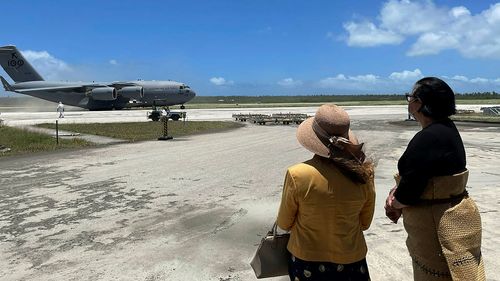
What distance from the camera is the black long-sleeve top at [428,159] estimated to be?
106 inches

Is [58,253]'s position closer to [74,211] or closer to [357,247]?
[74,211]

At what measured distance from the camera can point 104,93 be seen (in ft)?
167

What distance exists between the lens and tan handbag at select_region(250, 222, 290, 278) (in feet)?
9.32

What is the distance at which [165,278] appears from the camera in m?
4.78

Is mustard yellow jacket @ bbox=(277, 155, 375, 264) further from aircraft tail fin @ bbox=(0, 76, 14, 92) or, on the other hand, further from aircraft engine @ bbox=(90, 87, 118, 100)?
aircraft tail fin @ bbox=(0, 76, 14, 92)

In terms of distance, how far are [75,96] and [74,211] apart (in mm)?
50944

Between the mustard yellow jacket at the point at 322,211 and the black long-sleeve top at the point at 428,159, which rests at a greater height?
the black long-sleeve top at the point at 428,159

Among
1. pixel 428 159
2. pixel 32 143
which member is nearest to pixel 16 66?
pixel 32 143

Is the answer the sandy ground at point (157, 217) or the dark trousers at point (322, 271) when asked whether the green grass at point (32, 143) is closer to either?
the sandy ground at point (157, 217)

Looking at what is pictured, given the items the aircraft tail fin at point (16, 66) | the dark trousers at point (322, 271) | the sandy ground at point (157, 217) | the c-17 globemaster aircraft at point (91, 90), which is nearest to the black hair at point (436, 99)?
the dark trousers at point (322, 271)

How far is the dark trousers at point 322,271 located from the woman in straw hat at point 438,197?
45 centimetres

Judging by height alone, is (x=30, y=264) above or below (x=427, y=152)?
below

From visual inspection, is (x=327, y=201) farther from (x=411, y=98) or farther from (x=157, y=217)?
(x=157, y=217)

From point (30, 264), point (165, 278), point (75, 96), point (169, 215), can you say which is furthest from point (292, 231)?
point (75, 96)
